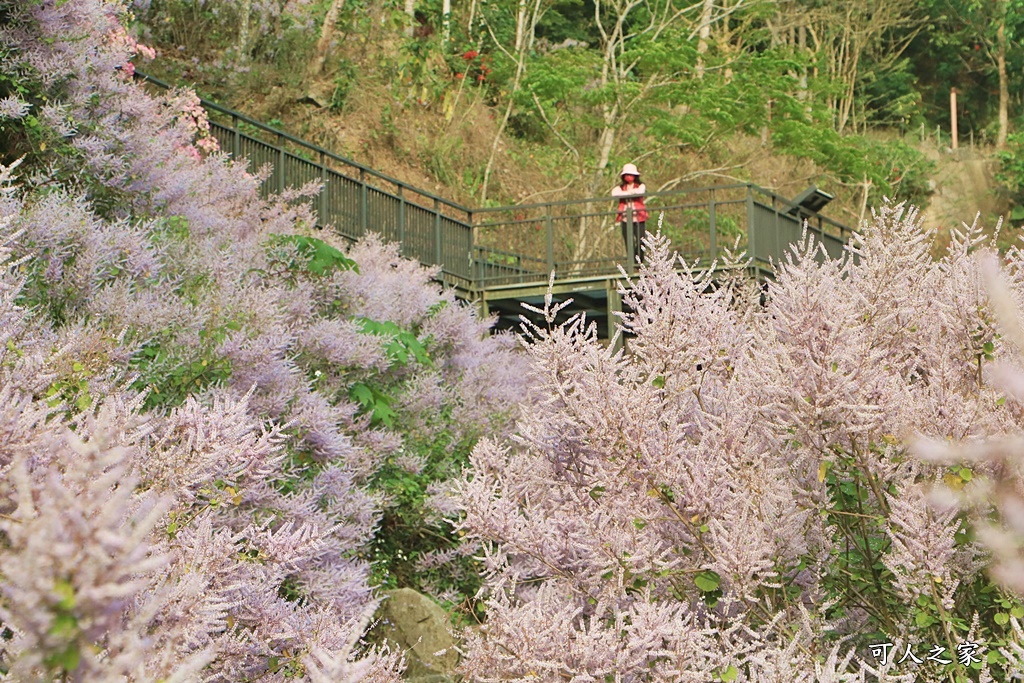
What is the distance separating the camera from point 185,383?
20.0ft

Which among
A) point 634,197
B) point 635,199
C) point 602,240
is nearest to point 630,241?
point 634,197

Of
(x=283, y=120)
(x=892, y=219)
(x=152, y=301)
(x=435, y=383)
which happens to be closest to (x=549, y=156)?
(x=283, y=120)

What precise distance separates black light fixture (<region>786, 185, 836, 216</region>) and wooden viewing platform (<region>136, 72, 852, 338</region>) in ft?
0.11

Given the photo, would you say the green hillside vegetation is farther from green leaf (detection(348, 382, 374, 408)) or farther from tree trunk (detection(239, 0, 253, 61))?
green leaf (detection(348, 382, 374, 408))

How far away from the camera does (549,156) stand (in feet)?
88.9

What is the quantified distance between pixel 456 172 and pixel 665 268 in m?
21.4

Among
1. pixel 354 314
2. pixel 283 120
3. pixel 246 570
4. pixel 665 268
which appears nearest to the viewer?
pixel 246 570

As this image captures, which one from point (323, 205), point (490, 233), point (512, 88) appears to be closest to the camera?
point (323, 205)

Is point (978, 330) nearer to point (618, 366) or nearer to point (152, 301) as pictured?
point (618, 366)

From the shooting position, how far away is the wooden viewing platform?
44.0 ft

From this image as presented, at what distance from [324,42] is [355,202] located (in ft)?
29.5

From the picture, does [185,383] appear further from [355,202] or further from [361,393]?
[355,202]

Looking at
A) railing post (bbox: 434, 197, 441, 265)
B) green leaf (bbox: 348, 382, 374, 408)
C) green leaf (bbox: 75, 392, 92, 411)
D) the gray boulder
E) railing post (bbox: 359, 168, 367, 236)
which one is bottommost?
the gray boulder

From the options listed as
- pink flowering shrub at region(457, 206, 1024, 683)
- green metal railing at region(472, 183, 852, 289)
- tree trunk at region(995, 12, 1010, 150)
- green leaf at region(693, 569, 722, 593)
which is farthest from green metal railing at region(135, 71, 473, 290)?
tree trunk at region(995, 12, 1010, 150)
